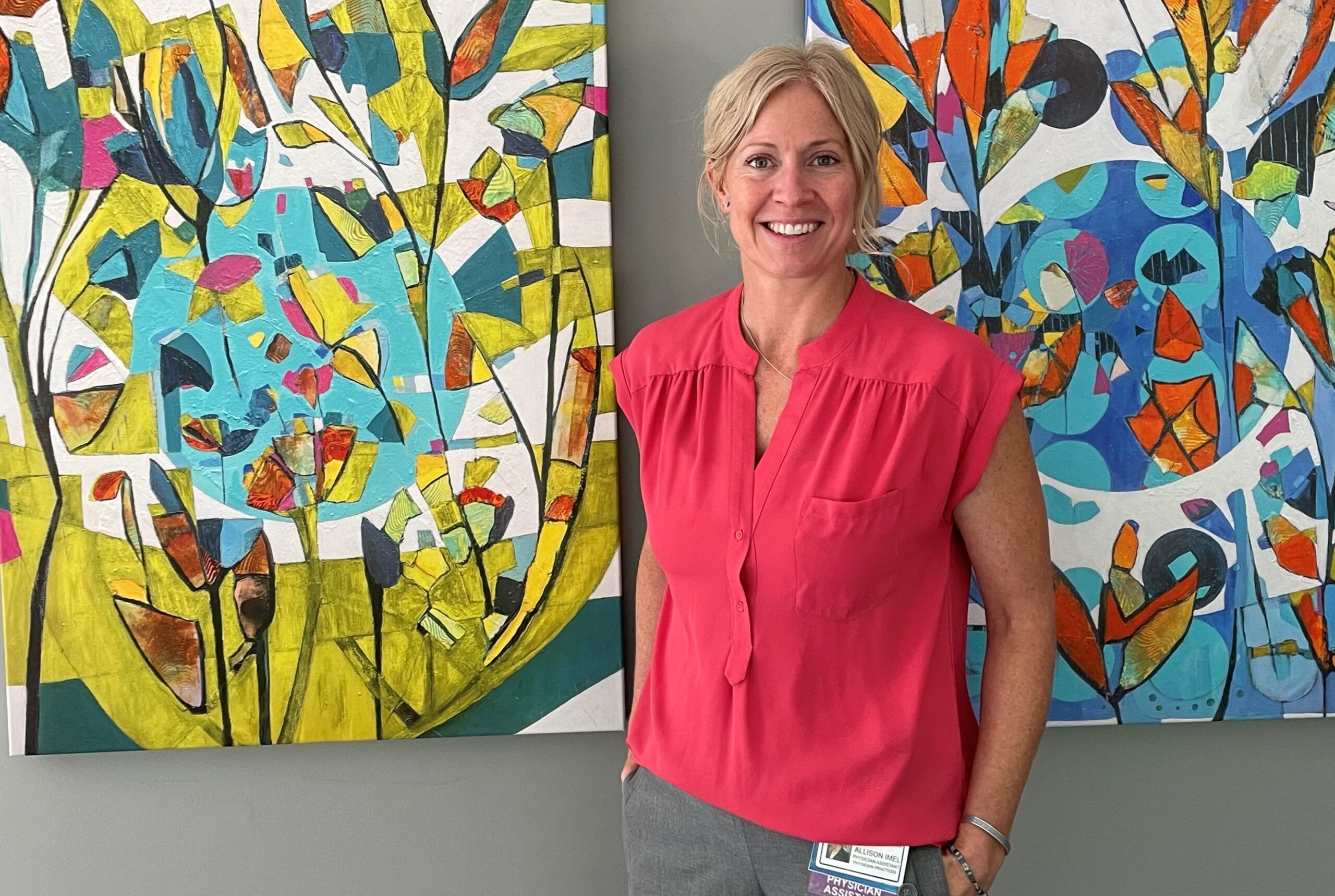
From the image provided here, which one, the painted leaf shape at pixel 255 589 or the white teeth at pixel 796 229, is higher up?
the white teeth at pixel 796 229

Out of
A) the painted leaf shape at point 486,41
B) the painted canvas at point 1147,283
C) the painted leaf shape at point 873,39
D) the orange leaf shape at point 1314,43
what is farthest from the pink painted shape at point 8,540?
the orange leaf shape at point 1314,43

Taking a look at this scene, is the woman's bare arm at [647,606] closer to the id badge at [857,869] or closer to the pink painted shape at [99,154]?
the id badge at [857,869]

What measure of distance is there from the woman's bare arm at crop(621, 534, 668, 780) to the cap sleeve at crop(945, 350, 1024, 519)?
49 centimetres

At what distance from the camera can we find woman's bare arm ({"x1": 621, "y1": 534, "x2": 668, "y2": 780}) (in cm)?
150

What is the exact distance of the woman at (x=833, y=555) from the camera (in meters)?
1.19

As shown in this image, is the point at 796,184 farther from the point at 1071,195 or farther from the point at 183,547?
the point at 183,547

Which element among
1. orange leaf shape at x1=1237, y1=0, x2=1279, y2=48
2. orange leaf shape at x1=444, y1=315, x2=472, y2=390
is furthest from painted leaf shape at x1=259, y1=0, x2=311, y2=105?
orange leaf shape at x1=1237, y1=0, x2=1279, y2=48

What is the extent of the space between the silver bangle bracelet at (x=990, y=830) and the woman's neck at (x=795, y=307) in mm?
594

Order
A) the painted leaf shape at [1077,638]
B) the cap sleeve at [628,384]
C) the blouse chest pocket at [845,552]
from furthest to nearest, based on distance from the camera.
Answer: the painted leaf shape at [1077,638] < the cap sleeve at [628,384] < the blouse chest pocket at [845,552]

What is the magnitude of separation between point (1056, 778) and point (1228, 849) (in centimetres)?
32

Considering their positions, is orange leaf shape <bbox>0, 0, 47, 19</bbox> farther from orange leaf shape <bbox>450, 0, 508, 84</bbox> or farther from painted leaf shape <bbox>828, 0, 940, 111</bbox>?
painted leaf shape <bbox>828, 0, 940, 111</bbox>

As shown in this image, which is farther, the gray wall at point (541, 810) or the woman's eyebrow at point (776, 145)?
the gray wall at point (541, 810)

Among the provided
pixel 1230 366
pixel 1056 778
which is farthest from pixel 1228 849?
pixel 1230 366

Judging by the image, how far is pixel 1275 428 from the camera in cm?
164
